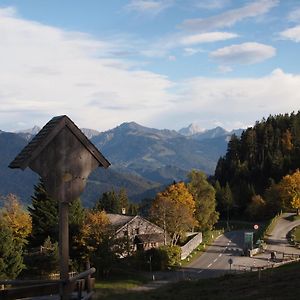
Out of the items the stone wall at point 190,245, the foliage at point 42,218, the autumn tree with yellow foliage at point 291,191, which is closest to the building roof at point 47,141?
the foliage at point 42,218

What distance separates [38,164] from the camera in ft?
23.7

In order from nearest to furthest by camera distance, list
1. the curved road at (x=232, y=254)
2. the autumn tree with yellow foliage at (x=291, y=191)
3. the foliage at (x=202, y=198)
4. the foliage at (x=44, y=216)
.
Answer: the curved road at (x=232, y=254) → the foliage at (x=44, y=216) → the foliage at (x=202, y=198) → the autumn tree with yellow foliage at (x=291, y=191)

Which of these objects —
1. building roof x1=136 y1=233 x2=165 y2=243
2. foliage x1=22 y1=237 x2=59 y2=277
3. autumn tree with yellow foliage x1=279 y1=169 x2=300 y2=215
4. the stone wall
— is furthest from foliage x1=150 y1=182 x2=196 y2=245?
autumn tree with yellow foliage x1=279 y1=169 x2=300 y2=215

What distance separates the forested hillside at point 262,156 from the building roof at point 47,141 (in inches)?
4607

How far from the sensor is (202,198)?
84.7 metres

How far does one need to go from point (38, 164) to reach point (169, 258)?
167ft

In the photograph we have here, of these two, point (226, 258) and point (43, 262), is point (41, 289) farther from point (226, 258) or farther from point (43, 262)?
point (226, 258)

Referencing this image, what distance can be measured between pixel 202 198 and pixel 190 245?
17.7m

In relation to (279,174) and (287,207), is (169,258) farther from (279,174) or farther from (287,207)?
(279,174)

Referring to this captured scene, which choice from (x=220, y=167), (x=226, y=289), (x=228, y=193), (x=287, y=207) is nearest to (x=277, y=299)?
(x=226, y=289)

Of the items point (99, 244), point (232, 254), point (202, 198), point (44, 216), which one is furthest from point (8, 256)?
point (202, 198)

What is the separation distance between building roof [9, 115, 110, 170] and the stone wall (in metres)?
56.8

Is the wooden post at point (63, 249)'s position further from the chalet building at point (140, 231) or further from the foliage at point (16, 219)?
the chalet building at point (140, 231)

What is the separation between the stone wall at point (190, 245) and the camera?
63453 mm
